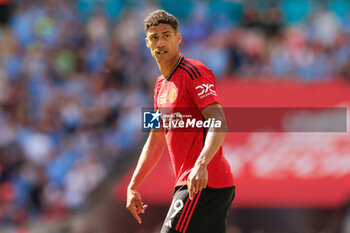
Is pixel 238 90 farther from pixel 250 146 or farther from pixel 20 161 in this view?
pixel 20 161

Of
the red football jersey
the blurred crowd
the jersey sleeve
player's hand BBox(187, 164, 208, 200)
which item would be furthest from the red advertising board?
player's hand BBox(187, 164, 208, 200)

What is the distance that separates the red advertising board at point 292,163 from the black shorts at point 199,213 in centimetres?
721

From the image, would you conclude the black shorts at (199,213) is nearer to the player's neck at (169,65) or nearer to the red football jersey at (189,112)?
the red football jersey at (189,112)

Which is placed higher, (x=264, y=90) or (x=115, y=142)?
(x=264, y=90)

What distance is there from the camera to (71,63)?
16047 millimetres

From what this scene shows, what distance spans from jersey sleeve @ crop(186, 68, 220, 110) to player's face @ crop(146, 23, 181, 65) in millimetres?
342

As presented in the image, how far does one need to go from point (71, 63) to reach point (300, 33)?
5863 mm

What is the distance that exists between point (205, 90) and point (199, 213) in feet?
3.23

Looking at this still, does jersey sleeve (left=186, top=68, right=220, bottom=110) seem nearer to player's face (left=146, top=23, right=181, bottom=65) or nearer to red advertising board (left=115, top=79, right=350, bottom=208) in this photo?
player's face (left=146, top=23, right=181, bottom=65)

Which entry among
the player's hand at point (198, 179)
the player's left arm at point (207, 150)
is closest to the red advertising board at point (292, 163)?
the player's left arm at point (207, 150)

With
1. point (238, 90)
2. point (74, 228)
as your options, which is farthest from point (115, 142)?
point (238, 90)

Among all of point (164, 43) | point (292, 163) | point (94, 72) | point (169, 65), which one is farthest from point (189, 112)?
point (94, 72)

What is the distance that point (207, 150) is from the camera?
4.62 metres

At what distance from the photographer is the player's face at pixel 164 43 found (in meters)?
5.24
